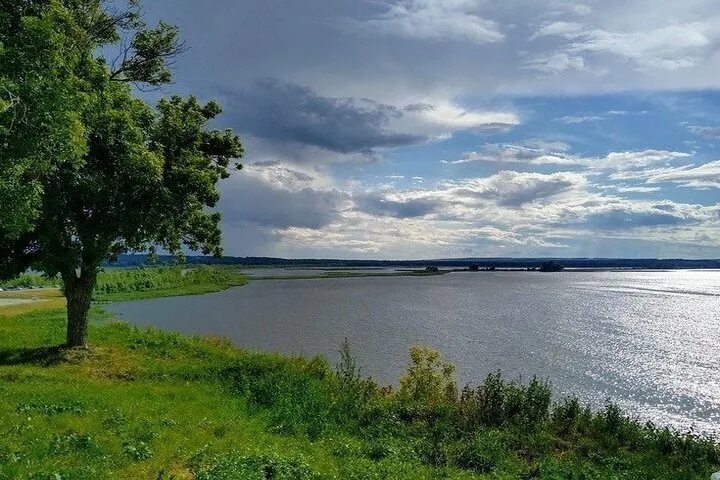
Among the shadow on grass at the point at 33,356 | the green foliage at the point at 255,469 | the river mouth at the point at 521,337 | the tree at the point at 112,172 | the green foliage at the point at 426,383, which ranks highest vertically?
the tree at the point at 112,172

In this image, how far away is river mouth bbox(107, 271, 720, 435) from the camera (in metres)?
37.8

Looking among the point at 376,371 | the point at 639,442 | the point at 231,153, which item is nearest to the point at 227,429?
the point at 639,442

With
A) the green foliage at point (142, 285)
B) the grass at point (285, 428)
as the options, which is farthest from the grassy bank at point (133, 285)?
the grass at point (285, 428)

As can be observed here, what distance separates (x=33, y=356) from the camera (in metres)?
29.2

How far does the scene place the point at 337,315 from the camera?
75.1 meters

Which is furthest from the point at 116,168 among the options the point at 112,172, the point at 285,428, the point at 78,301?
the point at 285,428

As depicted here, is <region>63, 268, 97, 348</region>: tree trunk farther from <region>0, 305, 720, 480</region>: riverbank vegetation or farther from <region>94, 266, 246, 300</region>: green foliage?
<region>94, 266, 246, 300</region>: green foliage

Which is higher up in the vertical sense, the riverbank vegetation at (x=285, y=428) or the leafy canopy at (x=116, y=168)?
the leafy canopy at (x=116, y=168)

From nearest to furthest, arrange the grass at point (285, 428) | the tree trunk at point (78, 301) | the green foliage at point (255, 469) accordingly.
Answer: the green foliage at point (255, 469)
the grass at point (285, 428)
the tree trunk at point (78, 301)

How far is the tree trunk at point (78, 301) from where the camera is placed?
30812 mm

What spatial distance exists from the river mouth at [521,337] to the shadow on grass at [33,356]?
18738 mm

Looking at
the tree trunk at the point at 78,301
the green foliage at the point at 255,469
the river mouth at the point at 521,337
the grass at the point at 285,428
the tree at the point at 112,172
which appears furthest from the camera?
the river mouth at the point at 521,337

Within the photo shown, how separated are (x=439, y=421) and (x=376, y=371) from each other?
18136 mm

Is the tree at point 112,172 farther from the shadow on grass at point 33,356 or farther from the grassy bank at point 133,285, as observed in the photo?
the grassy bank at point 133,285
